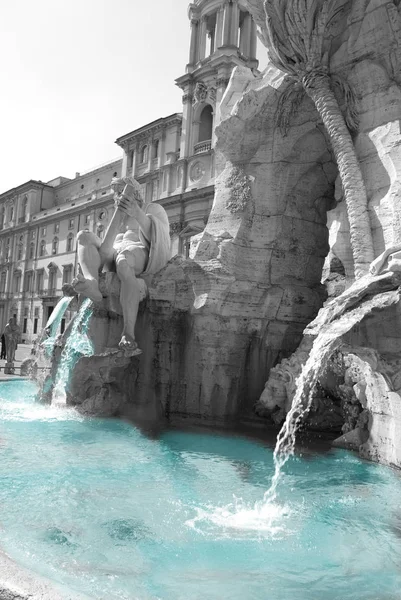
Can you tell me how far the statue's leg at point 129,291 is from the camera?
6.77 meters

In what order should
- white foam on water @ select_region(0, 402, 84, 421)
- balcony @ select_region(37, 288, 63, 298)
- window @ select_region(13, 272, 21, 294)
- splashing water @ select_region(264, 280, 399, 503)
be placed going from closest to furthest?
splashing water @ select_region(264, 280, 399, 503)
white foam on water @ select_region(0, 402, 84, 421)
balcony @ select_region(37, 288, 63, 298)
window @ select_region(13, 272, 21, 294)

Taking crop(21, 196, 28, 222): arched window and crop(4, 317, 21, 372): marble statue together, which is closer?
crop(4, 317, 21, 372): marble statue

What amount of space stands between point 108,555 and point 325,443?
3.59 m

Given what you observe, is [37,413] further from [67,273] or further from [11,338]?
[67,273]

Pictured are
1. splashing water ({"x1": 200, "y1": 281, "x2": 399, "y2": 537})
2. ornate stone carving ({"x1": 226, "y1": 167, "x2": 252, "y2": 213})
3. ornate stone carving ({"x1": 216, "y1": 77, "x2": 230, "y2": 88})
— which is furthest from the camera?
ornate stone carving ({"x1": 216, "y1": 77, "x2": 230, "y2": 88})

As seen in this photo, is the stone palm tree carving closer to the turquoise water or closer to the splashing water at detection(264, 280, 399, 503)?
the splashing water at detection(264, 280, 399, 503)

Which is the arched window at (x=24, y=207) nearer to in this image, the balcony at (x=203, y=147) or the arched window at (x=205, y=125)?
the arched window at (x=205, y=125)

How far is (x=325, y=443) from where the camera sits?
5.82 metres

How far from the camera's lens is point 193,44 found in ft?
109

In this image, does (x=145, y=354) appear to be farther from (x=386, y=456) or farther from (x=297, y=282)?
(x=386, y=456)

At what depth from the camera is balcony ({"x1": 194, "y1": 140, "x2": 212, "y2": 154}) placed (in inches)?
1233

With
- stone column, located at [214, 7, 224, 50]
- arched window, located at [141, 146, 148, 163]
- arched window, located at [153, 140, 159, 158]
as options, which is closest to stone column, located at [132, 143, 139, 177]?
arched window, located at [141, 146, 148, 163]

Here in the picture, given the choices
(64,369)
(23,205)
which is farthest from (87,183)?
(64,369)

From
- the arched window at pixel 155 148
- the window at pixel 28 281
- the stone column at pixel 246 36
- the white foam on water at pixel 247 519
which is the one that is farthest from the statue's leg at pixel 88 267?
the window at pixel 28 281
